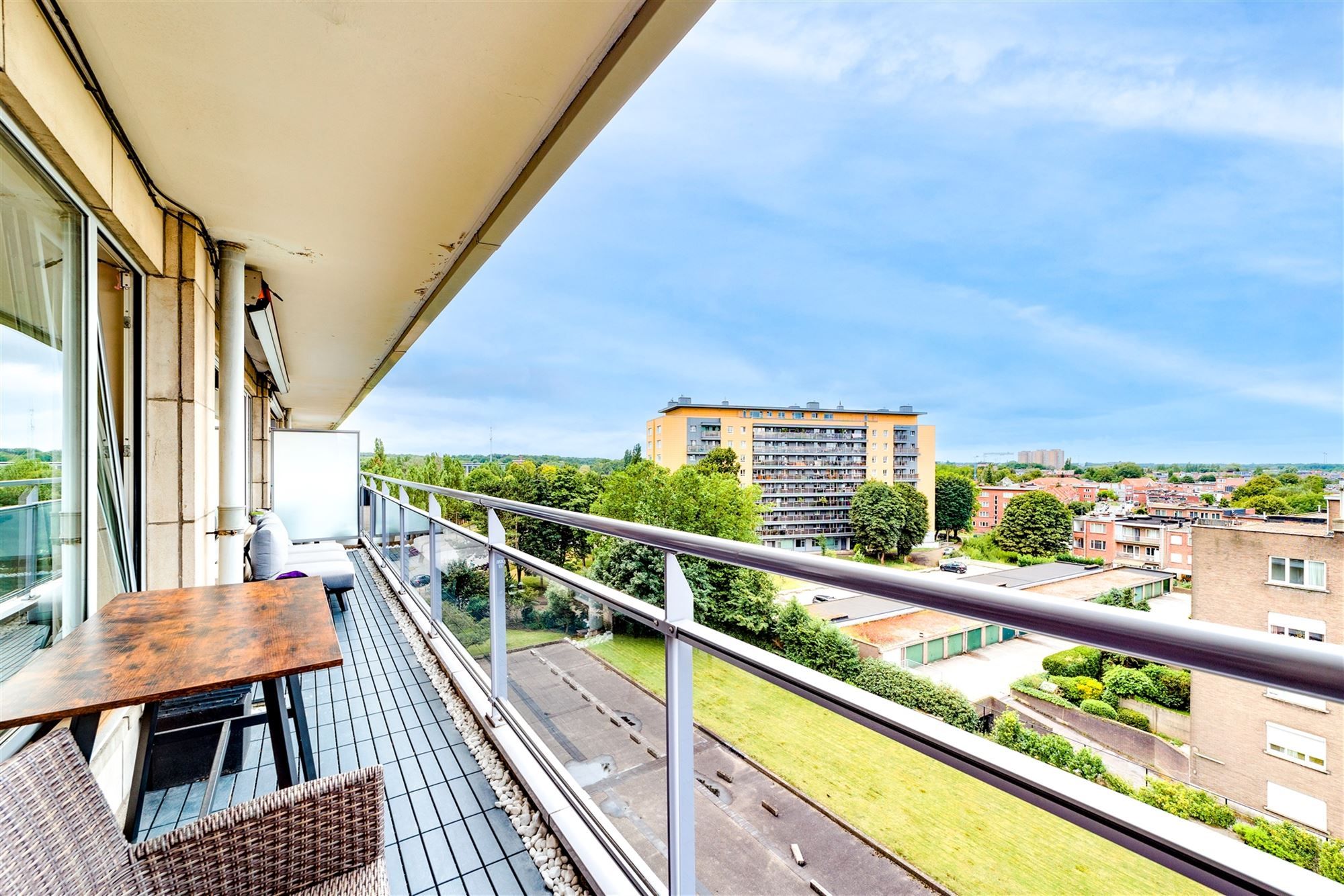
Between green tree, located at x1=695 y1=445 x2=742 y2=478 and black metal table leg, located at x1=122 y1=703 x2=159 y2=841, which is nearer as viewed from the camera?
black metal table leg, located at x1=122 y1=703 x2=159 y2=841

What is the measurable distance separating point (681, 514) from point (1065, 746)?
79.2 ft

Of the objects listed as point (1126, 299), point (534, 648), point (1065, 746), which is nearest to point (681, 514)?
point (534, 648)

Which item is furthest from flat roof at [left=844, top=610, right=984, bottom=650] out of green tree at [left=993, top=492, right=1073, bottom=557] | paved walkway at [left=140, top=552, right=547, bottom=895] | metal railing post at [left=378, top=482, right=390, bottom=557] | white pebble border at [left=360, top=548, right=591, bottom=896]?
green tree at [left=993, top=492, right=1073, bottom=557]

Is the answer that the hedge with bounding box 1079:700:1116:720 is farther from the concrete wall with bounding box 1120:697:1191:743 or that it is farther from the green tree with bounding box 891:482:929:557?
the green tree with bounding box 891:482:929:557

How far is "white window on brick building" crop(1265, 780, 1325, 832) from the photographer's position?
646mm

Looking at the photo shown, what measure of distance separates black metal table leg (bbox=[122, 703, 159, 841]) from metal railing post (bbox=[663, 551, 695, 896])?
145 cm

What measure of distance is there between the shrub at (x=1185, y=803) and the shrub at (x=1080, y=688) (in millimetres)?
179

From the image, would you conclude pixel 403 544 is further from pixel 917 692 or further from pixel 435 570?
pixel 917 692

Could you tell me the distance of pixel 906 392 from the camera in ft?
251

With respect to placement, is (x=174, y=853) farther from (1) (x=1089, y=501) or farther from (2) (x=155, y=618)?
(1) (x=1089, y=501)

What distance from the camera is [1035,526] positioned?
9711mm

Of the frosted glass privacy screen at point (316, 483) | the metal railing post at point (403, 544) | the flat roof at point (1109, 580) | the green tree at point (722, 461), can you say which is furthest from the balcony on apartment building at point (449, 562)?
the green tree at point (722, 461)

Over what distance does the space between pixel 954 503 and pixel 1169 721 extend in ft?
94.1

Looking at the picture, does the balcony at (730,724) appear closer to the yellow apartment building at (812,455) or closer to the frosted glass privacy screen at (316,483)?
the frosted glass privacy screen at (316,483)
